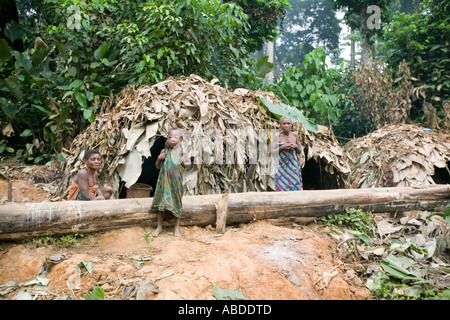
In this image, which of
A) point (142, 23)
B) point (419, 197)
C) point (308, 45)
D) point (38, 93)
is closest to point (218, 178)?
point (419, 197)

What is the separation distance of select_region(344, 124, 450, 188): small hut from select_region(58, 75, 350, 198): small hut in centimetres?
125

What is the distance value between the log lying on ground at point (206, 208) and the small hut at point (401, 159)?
4.04ft

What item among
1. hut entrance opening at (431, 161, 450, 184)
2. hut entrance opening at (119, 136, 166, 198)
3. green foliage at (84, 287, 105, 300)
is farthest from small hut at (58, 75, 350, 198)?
hut entrance opening at (431, 161, 450, 184)

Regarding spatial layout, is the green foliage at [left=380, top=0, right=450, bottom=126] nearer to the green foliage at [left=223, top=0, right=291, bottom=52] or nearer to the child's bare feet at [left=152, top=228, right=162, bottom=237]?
Answer: the green foliage at [left=223, top=0, right=291, bottom=52]

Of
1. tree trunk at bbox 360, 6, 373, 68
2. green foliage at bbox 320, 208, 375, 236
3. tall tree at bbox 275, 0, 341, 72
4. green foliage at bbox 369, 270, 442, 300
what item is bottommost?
green foliage at bbox 369, 270, 442, 300

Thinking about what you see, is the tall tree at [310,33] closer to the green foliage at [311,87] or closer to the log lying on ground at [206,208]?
the green foliage at [311,87]

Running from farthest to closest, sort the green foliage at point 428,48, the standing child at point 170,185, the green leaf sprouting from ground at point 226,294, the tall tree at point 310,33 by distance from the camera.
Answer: the tall tree at point 310,33 → the green foliage at point 428,48 → the standing child at point 170,185 → the green leaf sprouting from ground at point 226,294

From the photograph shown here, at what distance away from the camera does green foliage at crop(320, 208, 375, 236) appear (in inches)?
190

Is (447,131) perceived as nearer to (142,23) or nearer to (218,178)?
(218,178)

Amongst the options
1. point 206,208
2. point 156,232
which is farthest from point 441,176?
point 156,232

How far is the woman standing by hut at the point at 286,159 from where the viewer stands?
5516mm

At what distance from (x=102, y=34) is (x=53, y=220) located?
5.70 metres

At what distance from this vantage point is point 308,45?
2578 centimetres

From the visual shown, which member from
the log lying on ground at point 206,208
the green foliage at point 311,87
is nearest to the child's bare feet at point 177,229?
the log lying on ground at point 206,208
